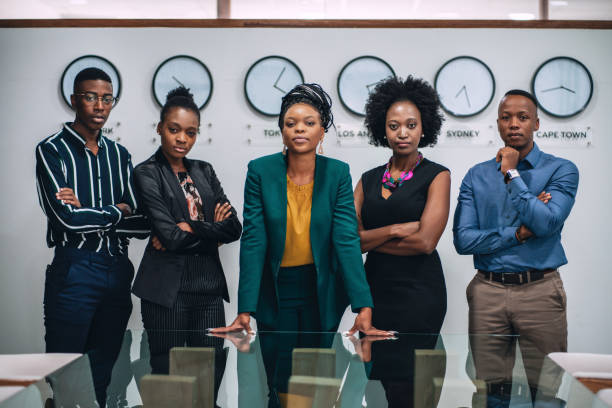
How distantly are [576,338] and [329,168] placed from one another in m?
2.42

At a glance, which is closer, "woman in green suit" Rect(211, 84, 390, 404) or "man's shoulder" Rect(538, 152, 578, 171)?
"woman in green suit" Rect(211, 84, 390, 404)

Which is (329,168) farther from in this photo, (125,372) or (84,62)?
(84,62)

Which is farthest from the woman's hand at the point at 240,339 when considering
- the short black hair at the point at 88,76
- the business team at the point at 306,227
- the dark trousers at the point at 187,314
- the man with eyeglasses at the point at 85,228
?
the short black hair at the point at 88,76

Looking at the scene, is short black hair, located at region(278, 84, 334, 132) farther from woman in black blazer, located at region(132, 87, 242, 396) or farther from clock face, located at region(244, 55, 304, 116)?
clock face, located at region(244, 55, 304, 116)

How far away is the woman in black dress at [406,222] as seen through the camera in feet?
7.94

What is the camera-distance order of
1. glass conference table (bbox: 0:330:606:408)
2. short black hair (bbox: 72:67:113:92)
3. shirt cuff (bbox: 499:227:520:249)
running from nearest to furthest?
glass conference table (bbox: 0:330:606:408)
shirt cuff (bbox: 499:227:520:249)
short black hair (bbox: 72:67:113:92)

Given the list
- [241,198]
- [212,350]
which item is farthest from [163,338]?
[241,198]

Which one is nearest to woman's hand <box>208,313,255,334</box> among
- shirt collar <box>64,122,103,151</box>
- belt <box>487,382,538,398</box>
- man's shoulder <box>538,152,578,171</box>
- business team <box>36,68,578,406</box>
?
business team <box>36,68,578,406</box>

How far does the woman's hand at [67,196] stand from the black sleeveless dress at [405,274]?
52.7 inches

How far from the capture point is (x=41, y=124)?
3.71 metres

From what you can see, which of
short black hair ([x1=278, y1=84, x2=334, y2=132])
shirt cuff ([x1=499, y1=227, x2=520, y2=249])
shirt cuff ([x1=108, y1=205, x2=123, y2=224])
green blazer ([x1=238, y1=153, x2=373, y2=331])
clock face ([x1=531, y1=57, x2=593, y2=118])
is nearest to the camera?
green blazer ([x1=238, y1=153, x2=373, y2=331])

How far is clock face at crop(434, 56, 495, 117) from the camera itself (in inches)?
144

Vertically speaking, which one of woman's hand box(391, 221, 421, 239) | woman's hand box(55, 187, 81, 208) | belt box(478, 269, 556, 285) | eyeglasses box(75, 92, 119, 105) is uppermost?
eyeglasses box(75, 92, 119, 105)

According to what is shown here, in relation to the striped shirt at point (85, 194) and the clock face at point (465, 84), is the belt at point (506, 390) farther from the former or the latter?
the clock face at point (465, 84)
